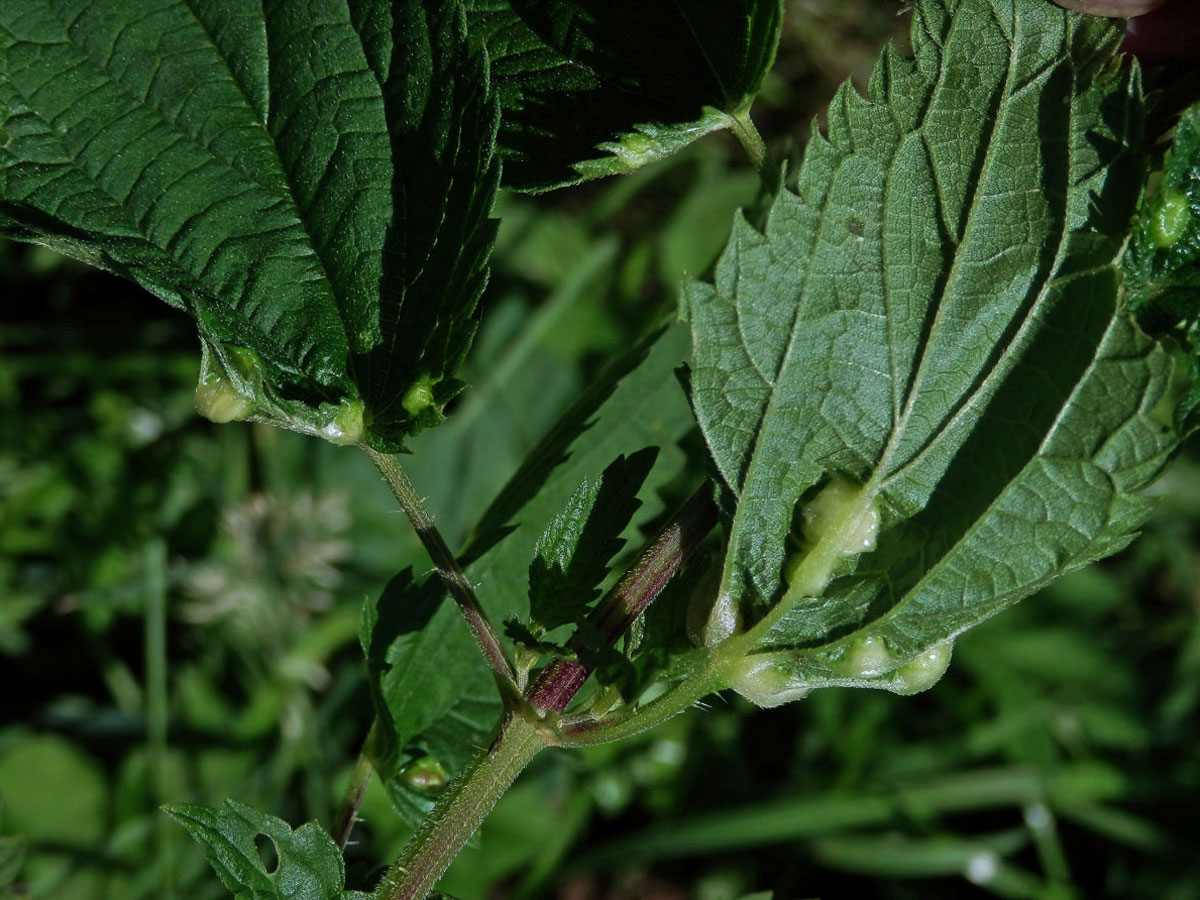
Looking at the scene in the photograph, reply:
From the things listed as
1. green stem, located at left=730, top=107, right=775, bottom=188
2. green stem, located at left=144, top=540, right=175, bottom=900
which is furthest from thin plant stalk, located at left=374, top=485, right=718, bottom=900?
green stem, located at left=144, top=540, right=175, bottom=900

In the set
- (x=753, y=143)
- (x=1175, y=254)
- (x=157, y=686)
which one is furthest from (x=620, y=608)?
(x=157, y=686)

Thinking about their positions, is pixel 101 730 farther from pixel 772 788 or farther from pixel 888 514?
pixel 888 514

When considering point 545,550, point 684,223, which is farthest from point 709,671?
point 684,223

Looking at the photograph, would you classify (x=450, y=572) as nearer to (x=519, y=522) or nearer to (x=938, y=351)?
(x=519, y=522)

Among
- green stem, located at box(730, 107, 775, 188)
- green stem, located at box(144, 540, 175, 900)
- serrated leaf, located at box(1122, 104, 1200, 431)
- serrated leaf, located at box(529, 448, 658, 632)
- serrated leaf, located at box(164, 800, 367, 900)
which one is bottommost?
green stem, located at box(144, 540, 175, 900)

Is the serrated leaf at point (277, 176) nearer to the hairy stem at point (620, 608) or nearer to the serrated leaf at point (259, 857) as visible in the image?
the hairy stem at point (620, 608)

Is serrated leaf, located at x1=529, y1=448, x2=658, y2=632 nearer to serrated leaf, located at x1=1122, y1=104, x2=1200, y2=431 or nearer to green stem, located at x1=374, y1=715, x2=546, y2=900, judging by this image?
green stem, located at x1=374, y1=715, x2=546, y2=900
